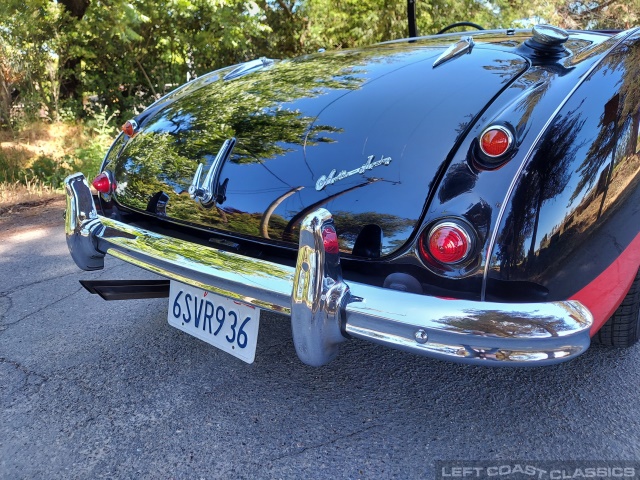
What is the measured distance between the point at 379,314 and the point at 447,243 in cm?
28

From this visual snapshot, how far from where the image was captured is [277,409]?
6.73ft

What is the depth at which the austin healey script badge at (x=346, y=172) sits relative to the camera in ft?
5.64

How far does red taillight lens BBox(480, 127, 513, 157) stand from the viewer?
5.07 ft

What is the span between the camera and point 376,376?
88.6 inches

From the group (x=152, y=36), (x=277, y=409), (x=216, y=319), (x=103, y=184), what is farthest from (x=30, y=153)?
(x=277, y=409)

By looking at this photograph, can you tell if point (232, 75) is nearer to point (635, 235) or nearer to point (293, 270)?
point (293, 270)

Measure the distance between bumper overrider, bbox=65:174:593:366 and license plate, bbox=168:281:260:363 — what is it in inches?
7.1

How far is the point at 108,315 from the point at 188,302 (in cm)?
106

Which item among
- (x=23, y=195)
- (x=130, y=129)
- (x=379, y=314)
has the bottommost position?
(x=23, y=195)

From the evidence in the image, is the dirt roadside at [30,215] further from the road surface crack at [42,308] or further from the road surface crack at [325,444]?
the road surface crack at [325,444]

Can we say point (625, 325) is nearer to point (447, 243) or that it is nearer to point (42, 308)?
point (447, 243)

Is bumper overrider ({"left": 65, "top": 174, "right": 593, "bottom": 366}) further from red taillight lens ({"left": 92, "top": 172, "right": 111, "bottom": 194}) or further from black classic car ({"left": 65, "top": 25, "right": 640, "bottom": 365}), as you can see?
red taillight lens ({"left": 92, "top": 172, "right": 111, "bottom": 194})

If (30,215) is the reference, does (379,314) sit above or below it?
above

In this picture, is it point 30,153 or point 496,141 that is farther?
point 30,153
